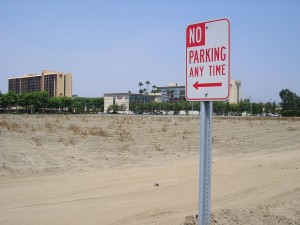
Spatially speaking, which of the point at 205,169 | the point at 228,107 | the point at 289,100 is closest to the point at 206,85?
the point at 205,169

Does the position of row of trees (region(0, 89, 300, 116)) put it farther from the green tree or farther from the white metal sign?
the white metal sign

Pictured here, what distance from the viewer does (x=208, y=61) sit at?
2.80 m

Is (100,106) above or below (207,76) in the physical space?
above

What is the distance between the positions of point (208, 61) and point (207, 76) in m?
0.13

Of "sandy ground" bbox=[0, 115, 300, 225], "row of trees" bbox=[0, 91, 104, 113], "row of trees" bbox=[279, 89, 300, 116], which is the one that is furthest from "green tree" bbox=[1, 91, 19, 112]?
"sandy ground" bbox=[0, 115, 300, 225]

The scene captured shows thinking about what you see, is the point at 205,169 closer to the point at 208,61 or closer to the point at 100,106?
the point at 208,61

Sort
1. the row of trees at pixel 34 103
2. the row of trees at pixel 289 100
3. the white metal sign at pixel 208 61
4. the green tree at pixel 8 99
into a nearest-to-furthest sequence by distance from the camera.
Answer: the white metal sign at pixel 208 61, the green tree at pixel 8 99, the row of trees at pixel 34 103, the row of trees at pixel 289 100

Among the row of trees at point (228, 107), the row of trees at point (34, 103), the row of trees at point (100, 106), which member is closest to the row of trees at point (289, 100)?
the row of trees at point (100, 106)

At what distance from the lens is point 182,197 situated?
6938mm

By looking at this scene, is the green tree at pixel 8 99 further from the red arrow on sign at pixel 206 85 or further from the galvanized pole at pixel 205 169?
the galvanized pole at pixel 205 169

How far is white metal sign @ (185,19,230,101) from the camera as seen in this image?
270 centimetres

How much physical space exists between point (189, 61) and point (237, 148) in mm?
14726

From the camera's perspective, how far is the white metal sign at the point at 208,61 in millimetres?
2699

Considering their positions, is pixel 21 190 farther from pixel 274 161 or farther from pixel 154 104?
pixel 154 104
